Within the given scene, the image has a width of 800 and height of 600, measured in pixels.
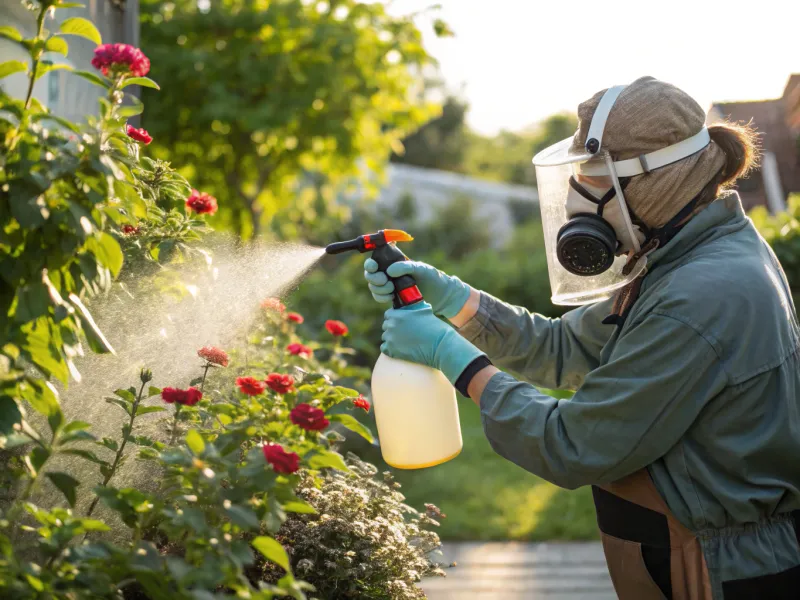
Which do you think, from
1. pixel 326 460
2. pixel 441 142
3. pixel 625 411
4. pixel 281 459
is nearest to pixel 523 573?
pixel 625 411

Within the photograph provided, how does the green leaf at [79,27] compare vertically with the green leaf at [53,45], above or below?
above

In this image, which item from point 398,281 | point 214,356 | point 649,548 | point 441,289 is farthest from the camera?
point 441,289

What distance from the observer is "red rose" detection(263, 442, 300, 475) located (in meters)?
1.53

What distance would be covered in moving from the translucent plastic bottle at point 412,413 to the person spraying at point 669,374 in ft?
0.18

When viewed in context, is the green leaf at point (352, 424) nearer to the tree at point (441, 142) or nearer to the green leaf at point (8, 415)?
the green leaf at point (8, 415)

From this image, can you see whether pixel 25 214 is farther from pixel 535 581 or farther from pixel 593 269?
pixel 535 581

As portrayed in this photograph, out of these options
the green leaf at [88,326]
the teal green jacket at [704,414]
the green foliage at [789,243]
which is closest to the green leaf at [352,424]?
the teal green jacket at [704,414]

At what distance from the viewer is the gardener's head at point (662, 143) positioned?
6.61 feet

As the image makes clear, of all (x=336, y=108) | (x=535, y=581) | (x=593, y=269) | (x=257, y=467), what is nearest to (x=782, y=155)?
(x=336, y=108)

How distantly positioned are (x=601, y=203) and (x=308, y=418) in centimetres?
96

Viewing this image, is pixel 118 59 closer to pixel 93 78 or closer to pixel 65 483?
pixel 93 78

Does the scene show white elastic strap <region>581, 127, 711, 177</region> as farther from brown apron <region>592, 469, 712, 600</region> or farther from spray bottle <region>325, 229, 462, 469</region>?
brown apron <region>592, 469, 712, 600</region>

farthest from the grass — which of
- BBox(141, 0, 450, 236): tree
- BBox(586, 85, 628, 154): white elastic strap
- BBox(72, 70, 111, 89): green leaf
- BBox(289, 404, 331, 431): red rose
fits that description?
BBox(141, 0, 450, 236): tree

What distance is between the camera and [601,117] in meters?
2.06
